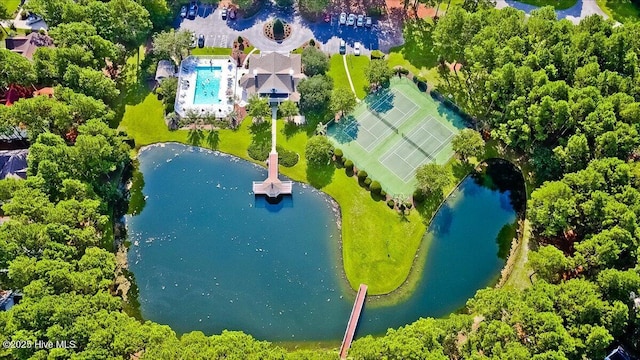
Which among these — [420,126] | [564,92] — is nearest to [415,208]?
[420,126]

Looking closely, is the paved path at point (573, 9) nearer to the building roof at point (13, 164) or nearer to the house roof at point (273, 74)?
the house roof at point (273, 74)

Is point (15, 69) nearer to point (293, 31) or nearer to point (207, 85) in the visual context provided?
point (207, 85)

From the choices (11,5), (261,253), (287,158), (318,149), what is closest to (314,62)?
(318,149)

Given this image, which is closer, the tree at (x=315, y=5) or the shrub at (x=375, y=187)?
the shrub at (x=375, y=187)

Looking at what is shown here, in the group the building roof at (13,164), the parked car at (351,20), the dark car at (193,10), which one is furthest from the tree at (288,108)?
the building roof at (13,164)

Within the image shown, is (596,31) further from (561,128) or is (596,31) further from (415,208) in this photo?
(415,208)
